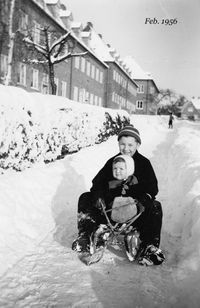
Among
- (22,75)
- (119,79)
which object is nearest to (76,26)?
(22,75)

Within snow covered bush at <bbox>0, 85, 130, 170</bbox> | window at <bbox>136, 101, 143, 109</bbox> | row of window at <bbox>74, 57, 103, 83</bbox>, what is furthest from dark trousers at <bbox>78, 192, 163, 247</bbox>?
window at <bbox>136, 101, 143, 109</bbox>

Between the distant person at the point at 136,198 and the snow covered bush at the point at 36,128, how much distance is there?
2087 millimetres

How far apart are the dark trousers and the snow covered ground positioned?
12.2 inches

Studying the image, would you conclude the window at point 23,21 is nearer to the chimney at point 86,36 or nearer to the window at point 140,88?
the chimney at point 86,36

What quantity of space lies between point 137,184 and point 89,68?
36010 mm

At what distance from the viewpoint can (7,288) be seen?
3086 mm

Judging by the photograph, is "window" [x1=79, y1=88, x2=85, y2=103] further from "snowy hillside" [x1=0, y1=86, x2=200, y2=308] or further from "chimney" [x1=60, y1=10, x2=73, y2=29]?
"snowy hillside" [x1=0, y1=86, x2=200, y2=308]

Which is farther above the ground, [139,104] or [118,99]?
[139,104]

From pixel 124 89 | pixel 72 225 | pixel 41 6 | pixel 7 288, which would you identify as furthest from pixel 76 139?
pixel 124 89

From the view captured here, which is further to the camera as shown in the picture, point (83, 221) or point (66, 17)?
point (66, 17)

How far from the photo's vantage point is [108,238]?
152 inches

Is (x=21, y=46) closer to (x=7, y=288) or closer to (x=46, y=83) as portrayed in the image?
(x=46, y=83)

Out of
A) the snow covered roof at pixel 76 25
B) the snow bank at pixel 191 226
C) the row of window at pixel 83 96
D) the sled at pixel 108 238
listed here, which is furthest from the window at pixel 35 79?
the sled at pixel 108 238

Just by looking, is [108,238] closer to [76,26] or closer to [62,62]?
[62,62]
